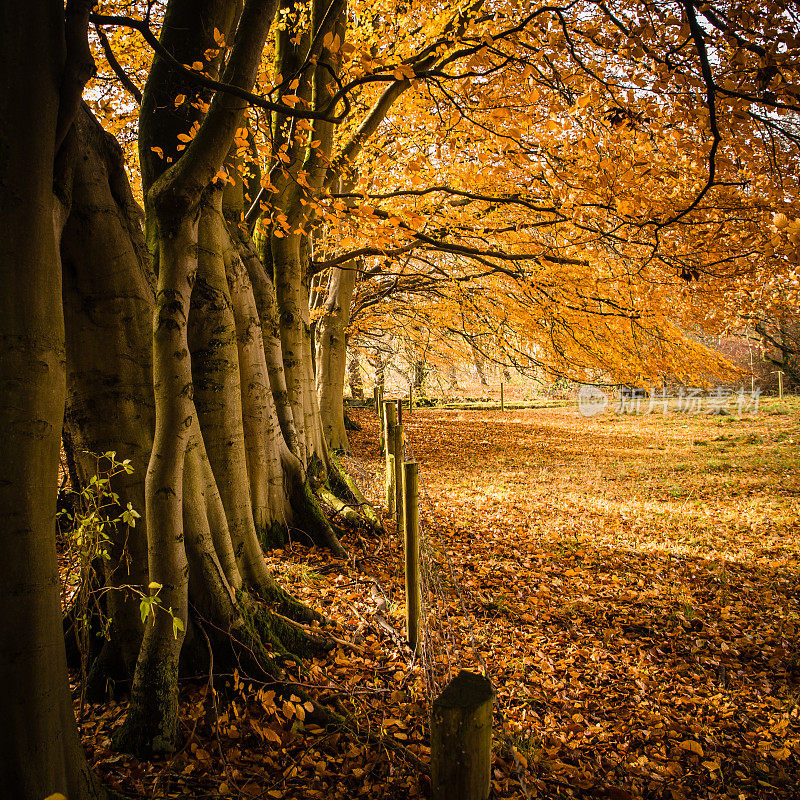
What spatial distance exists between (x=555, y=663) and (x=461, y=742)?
2.96 meters

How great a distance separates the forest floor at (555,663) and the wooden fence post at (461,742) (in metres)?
1.13

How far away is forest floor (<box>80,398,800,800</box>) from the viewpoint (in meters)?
2.70

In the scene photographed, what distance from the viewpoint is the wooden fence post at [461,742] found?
1605mm

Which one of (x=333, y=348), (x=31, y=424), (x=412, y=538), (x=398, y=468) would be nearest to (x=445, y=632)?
(x=412, y=538)

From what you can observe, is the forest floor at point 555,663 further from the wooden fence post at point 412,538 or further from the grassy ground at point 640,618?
the wooden fence post at point 412,538

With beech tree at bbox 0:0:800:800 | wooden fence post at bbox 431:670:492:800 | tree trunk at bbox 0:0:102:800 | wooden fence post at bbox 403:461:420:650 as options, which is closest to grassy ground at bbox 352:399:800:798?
wooden fence post at bbox 403:461:420:650

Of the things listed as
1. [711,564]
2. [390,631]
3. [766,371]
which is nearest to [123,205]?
[390,631]

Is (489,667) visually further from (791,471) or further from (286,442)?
(791,471)

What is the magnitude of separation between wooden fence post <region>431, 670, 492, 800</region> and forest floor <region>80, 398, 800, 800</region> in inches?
44.7

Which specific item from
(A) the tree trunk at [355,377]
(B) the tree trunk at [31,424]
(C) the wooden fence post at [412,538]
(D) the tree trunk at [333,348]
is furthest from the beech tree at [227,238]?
(A) the tree trunk at [355,377]

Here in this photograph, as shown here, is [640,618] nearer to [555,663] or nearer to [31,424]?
[555,663]

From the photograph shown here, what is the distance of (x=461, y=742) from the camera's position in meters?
1.61

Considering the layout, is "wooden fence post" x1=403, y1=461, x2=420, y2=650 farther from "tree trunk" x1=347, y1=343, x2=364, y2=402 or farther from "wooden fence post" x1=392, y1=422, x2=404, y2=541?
"tree trunk" x1=347, y1=343, x2=364, y2=402

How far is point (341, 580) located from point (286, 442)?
1767 mm
